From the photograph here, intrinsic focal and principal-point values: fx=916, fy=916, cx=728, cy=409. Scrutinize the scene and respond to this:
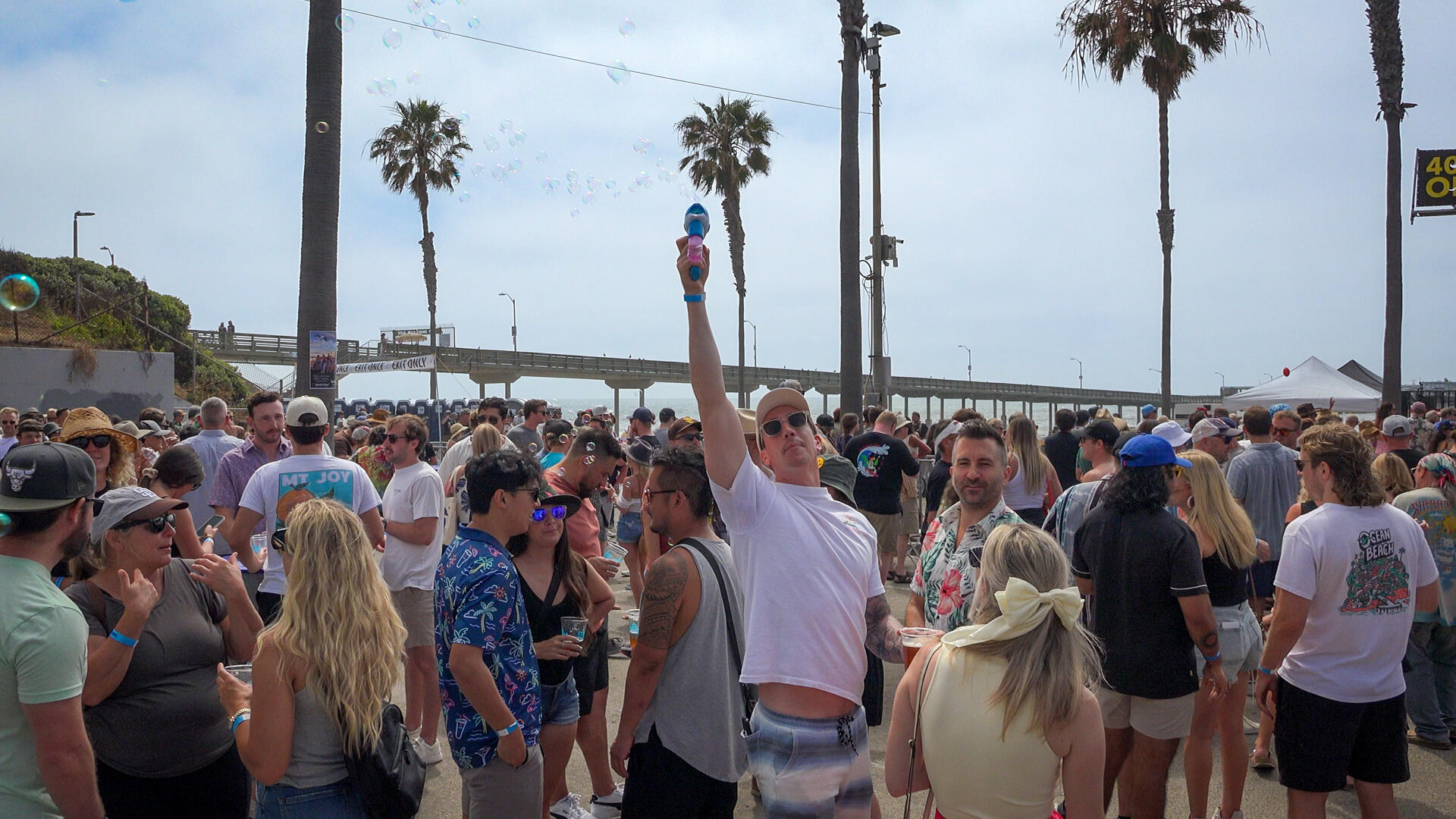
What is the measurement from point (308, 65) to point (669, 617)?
6.19 meters

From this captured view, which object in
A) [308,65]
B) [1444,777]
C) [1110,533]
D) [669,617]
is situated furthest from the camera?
[308,65]

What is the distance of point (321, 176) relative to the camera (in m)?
7.28

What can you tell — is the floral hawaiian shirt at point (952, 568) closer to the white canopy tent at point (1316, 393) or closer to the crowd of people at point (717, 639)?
the crowd of people at point (717, 639)

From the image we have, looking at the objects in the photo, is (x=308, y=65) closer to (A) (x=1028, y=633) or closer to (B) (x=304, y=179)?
(B) (x=304, y=179)

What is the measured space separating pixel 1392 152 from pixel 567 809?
1783cm

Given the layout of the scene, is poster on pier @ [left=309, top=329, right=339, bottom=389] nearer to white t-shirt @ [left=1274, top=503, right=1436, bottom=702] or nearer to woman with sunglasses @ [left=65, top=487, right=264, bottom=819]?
woman with sunglasses @ [left=65, top=487, right=264, bottom=819]

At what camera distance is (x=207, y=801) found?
10.4 feet

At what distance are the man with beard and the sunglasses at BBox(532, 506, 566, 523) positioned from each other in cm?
147

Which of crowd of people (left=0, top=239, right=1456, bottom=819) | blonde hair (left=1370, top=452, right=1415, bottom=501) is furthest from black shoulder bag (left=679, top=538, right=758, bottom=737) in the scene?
blonde hair (left=1370, top=452, right=1415, bottom=501)

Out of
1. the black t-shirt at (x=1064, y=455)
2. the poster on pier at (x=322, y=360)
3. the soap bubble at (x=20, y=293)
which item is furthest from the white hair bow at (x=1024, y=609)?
the soap bubble at (x=20, y=293)

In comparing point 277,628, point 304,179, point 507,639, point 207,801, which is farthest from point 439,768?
point 304,179

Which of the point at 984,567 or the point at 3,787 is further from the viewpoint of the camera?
the point at 984,567

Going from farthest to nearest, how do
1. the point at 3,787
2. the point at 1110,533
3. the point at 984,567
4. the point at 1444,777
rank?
1. the point at 1444,777
2. the point at 1110,533
3. the point at 984,567
4. the point at 3,787

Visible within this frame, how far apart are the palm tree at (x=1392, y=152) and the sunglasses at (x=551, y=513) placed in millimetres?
17604
